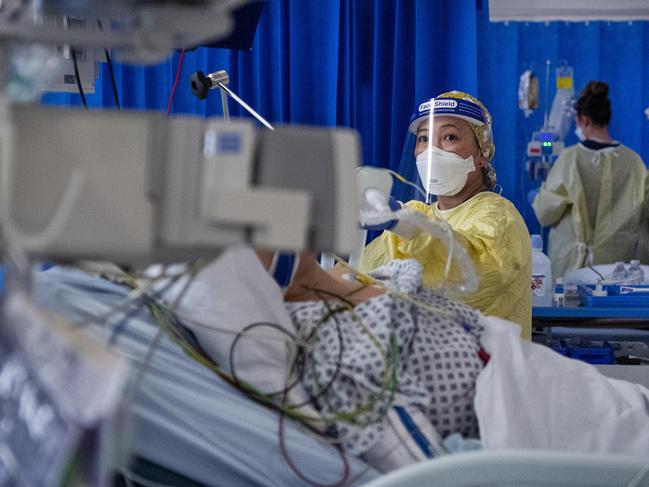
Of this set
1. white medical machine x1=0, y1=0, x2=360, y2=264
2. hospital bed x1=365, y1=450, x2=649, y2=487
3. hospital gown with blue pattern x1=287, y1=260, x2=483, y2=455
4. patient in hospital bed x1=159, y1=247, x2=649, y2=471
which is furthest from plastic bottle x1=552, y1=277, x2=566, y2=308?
white medical machine x1=0, y1=0, x2=360, y2=264

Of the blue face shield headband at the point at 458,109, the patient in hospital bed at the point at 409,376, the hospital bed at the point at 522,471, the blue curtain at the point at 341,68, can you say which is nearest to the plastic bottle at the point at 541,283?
the blue face shield headband at the point at 458,109

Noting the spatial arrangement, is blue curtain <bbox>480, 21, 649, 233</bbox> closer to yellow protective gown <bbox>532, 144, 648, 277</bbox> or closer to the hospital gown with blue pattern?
yellow protective gown <bbox>532, 144, 648, 277</bbox>

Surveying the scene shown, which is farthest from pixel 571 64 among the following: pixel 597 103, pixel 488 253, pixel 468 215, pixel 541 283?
pixel 488 253

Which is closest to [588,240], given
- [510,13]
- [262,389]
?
[510,13]

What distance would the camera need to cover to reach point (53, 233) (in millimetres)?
730

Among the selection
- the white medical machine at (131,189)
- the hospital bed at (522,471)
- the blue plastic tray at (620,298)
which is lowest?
the blue plastic tray at (620,298)

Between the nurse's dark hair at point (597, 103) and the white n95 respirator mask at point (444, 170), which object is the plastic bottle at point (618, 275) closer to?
the nurse's dark hair at point (597, 103)

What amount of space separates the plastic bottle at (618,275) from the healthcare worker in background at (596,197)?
0.68 metres

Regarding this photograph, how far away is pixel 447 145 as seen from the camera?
278cm

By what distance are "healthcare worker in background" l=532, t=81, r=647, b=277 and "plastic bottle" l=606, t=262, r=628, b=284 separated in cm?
68

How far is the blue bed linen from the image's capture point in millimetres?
1396

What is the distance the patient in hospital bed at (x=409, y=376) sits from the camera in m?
1.51

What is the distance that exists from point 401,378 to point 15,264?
945 millimetres

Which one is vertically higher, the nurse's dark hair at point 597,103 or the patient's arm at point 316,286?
the nurse's dark hair at point 597,103
